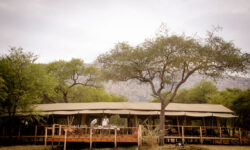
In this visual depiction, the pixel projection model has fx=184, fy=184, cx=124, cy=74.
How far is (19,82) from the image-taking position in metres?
16.9

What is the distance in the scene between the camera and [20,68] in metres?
17.9

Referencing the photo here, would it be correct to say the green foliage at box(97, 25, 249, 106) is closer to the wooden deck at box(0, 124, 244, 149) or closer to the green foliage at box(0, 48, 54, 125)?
the wooden deck at box(0, 124, 244, 149)

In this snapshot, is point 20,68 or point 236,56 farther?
point 20,68

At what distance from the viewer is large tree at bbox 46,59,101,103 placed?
31.5 m

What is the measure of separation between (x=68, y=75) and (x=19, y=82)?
1577 cm

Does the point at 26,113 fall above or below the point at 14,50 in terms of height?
below

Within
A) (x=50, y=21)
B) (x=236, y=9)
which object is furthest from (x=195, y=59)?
(x=50, y=21)

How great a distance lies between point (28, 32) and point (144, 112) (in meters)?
133

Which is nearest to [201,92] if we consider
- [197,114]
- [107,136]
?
[197,114]

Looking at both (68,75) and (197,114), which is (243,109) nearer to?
(197,114)

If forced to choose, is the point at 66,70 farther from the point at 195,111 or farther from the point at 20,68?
the point at 195,111

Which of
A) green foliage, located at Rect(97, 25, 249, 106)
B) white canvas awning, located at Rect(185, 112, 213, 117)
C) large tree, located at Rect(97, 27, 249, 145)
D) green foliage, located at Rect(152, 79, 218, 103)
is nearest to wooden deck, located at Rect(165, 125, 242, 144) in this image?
white canvas awning, located at Rect(185, 112, 213, 117)

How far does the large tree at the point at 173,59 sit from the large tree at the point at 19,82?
703cm

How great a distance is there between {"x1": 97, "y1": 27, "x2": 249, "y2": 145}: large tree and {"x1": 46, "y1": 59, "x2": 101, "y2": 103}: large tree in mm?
15722
